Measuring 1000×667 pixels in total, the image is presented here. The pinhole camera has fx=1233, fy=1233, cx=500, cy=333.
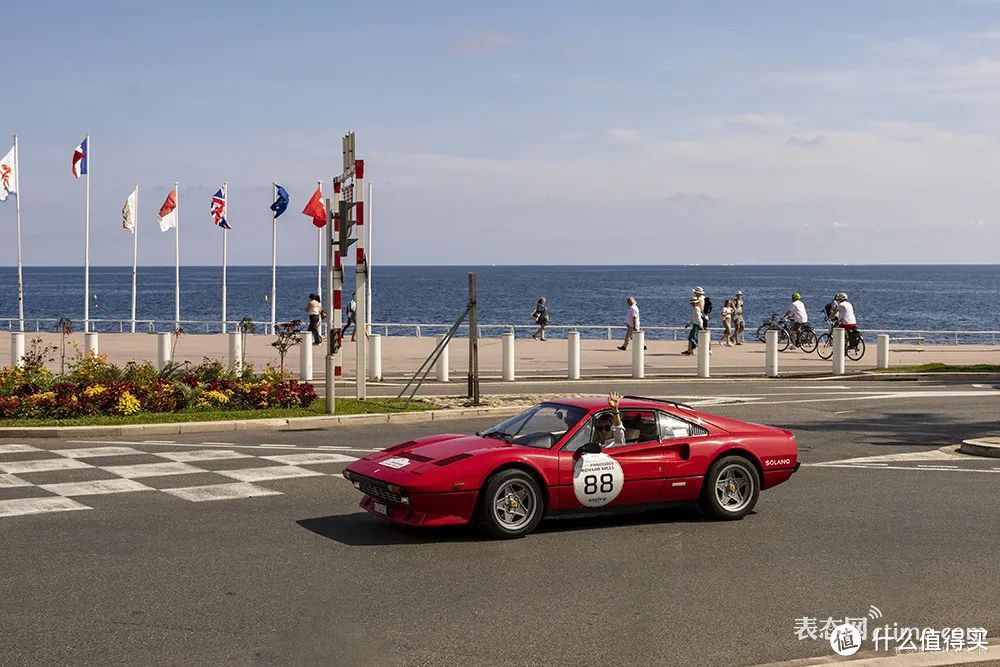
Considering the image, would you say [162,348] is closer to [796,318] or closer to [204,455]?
[204,455]

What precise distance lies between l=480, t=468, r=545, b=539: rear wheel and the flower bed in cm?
1022

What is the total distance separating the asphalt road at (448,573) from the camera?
294 inches

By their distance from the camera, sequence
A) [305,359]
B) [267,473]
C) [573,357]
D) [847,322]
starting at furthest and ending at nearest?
[847,322], [573,357], [305,359], [267,473]

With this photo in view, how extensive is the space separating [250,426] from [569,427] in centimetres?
865

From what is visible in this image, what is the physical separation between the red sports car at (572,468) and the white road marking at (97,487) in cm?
311

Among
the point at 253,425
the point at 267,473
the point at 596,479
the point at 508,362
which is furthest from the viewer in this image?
the point at 508,362

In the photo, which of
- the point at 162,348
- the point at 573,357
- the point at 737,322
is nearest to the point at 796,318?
the point at 737,322

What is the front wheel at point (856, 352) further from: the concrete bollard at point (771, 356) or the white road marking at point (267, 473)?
the white road marking at point (267, 473)

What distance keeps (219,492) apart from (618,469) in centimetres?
441

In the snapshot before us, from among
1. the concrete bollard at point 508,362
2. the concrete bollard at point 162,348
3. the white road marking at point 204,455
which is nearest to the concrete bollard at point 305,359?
the concrete bollard at point 162,348

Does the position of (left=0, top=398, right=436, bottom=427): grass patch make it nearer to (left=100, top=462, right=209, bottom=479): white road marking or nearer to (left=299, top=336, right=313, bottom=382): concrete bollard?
(left=100, top=462, right=209, bottom=479): white road marking

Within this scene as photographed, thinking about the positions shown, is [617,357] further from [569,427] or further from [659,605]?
[659,605]

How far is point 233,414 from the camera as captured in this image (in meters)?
19.2

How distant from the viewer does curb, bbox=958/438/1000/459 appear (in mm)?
16453
